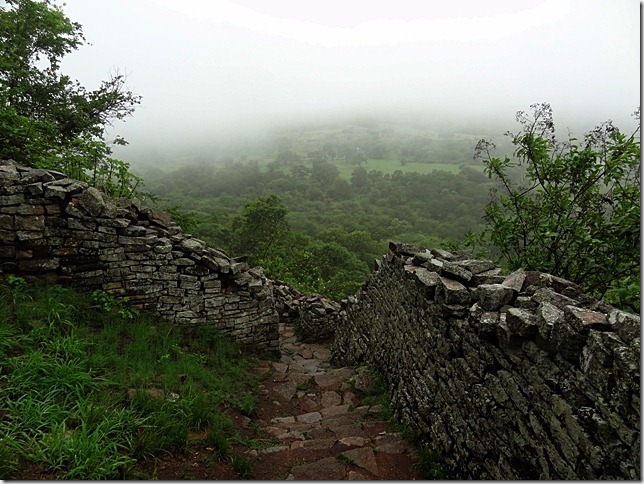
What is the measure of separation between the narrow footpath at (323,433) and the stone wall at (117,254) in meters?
1.75

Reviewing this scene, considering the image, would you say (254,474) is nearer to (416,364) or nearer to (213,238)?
(416,364)

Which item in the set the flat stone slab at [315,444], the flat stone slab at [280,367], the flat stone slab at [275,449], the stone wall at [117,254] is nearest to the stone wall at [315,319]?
the flat stone slab at [280,367]

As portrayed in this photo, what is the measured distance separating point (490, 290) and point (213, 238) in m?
30.4

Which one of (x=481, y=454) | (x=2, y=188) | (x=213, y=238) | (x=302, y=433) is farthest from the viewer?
(x=213, y=238)

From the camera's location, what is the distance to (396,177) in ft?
306

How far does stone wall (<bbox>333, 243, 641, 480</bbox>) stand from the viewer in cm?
220

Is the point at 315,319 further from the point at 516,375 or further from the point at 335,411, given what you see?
the point at 516,375

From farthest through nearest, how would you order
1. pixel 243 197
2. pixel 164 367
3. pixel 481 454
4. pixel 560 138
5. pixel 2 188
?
pixel 243 197, pixel 560 138, pixel 2 188, pixel 164 367, pixel 481 454

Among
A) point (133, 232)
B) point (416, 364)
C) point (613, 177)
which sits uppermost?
point (613, 177)

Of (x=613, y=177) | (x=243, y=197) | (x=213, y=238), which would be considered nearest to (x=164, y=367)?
(x=613, y=177)

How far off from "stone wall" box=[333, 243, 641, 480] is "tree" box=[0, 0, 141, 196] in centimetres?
802

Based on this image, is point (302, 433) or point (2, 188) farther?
point (2, 188)

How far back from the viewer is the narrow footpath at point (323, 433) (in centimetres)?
390

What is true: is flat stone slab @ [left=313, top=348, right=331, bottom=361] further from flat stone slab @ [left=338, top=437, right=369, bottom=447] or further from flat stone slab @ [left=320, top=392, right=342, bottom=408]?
flat stone slab @ [left=338, top=437, right=369, bottom=447]
